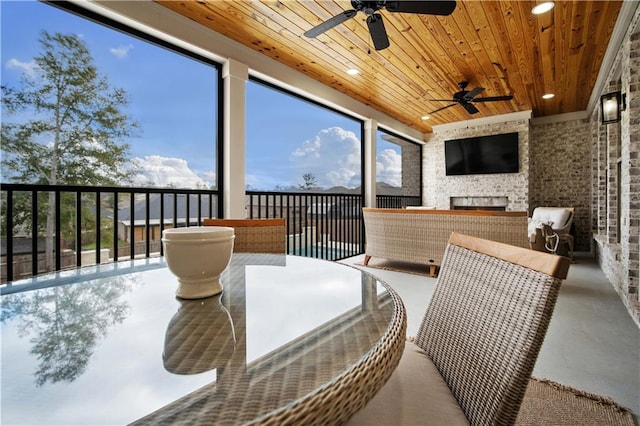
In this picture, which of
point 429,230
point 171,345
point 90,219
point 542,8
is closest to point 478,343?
→ point 171,345

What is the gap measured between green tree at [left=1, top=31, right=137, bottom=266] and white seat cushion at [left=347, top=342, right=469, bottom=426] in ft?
9.07

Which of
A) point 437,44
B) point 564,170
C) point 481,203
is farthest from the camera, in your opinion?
point 481,203

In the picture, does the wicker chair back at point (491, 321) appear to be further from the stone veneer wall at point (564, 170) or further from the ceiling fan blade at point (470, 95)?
the stone veneer wall at point (564, 170)

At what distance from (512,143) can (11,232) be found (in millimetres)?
7659

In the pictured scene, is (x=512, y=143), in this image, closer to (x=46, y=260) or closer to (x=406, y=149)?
(x=406, y=149)

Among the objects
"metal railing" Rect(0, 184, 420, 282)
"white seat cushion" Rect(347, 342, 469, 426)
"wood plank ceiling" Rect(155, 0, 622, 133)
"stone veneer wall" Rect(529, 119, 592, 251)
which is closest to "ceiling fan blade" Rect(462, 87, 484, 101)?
"wood plank ceiling" Rect(155, 0, 622, 133)

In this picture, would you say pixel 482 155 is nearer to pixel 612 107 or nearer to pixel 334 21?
pixel 612 107

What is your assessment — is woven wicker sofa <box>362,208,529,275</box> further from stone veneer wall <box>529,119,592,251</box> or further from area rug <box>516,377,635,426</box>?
stone veneer wall <box>529,119,592,251</box>

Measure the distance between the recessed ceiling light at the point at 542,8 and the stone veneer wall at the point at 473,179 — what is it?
3.95 meters

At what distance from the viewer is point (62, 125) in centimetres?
244

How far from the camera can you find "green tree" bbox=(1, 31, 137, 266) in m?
2.25

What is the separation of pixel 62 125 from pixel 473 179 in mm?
7147

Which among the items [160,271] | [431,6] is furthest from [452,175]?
[160,271]

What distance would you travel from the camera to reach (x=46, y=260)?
7.81ft
